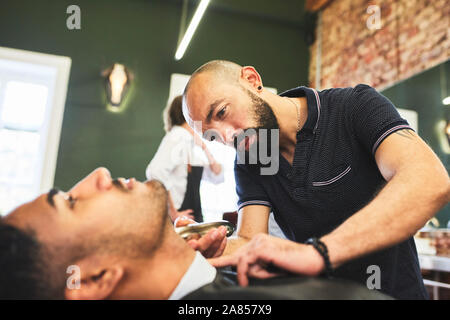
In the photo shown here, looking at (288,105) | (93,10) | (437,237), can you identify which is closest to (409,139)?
(288,105)

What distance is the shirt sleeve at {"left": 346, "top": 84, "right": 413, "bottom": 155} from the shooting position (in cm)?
113

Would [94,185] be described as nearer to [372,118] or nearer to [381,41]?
[372,118]

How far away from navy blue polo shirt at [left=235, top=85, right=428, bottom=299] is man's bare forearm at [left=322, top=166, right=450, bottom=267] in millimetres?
201

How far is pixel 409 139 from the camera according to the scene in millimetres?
1069

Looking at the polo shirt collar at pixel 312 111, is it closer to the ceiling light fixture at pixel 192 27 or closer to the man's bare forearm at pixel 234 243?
the man's bare forearm at pixel 234 243

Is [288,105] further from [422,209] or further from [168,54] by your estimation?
[168,54]

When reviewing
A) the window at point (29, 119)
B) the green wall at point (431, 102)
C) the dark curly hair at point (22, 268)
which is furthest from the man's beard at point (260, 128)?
the window at point (29, 119)

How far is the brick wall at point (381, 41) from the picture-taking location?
121 inches

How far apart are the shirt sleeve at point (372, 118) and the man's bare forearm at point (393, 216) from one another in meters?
0.18

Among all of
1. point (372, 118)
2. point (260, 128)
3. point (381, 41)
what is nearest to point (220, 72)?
point (260, 128)

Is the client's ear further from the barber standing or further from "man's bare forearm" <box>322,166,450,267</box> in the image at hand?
the barber standing

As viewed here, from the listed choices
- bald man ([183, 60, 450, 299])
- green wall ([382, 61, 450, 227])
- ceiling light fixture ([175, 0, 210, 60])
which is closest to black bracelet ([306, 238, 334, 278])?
bald man ([183, 60, 450, 299])

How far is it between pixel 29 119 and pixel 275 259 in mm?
4350

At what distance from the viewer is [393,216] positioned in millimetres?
917
